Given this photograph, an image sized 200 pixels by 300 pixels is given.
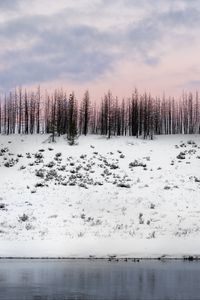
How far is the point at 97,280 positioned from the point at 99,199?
24.9 meters

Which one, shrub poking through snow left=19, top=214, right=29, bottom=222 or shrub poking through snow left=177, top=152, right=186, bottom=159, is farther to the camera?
shrub poking through snow left=177, top=152, right=186, bottom=159

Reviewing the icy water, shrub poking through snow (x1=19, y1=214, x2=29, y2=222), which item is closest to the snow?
shrub poking through snow (x1=19, y1=214, x2=29, y2=222)

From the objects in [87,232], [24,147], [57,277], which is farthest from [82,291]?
[24,147]

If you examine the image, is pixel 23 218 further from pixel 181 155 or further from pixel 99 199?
pixel 181 155

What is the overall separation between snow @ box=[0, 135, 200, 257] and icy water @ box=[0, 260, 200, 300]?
462cm

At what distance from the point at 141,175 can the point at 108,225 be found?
59.4 feet

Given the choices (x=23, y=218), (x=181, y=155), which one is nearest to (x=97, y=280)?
(x=23, y=218)

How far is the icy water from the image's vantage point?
1789cm

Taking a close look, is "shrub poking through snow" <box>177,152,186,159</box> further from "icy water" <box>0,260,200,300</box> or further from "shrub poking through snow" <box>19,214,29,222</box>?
"icy water" <box>0,260,200,300</box>

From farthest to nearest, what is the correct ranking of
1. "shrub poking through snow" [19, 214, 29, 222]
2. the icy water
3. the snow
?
"shrub poking through snow" [19, 214, 29, 222] < the snow < the icy water

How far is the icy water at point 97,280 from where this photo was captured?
704 inches

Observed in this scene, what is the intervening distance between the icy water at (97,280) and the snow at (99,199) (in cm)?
462

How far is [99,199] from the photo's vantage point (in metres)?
46.3

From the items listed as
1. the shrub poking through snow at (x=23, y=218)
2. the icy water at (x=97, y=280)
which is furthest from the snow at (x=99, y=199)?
the icy water at (x=97, y=280)
